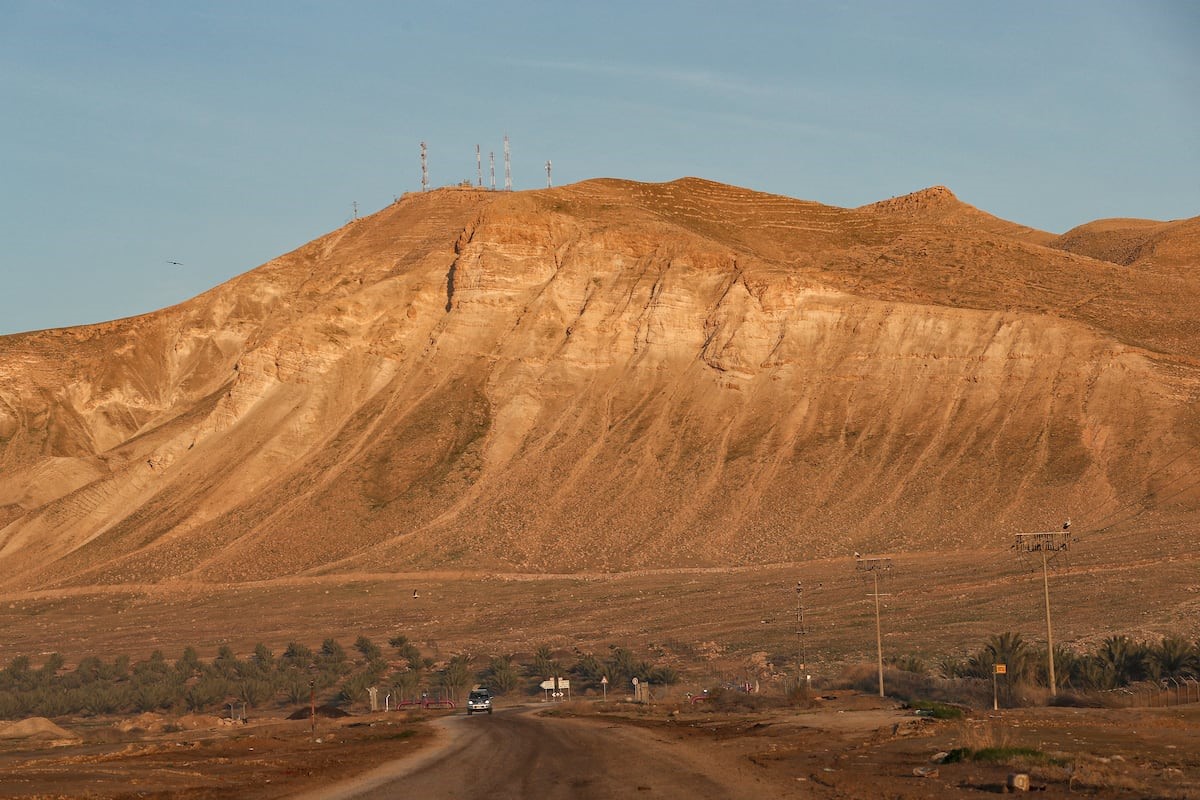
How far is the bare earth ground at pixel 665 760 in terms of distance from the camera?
694 inches

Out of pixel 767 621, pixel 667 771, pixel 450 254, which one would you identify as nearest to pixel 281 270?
pixel 450 254

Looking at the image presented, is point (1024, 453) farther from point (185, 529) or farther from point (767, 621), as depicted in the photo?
point (185, 529)

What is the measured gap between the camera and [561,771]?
2070cm

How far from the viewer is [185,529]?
281ft

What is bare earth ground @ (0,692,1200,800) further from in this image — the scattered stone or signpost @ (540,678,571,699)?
signpost @ (540,678,571,699)

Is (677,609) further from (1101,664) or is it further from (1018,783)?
(1018,783)

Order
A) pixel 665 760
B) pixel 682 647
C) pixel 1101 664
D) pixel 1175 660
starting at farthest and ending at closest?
1. pixel 682 647
2. pixel 1101 664
3. pixel 1175 660
4. pixel 665 760

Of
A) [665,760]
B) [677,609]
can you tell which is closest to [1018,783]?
[665,760]

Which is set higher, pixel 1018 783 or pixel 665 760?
pixel 1018 783

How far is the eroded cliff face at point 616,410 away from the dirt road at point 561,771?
Result: 47.6 meters

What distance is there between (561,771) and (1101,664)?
22286mm

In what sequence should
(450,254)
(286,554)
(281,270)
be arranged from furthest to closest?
(281,270) < (450,254) < (286,554)

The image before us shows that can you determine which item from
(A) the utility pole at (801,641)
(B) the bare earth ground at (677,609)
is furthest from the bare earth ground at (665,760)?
(B) the bare earth ground at (677,609)

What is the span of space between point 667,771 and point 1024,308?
7788 cm
